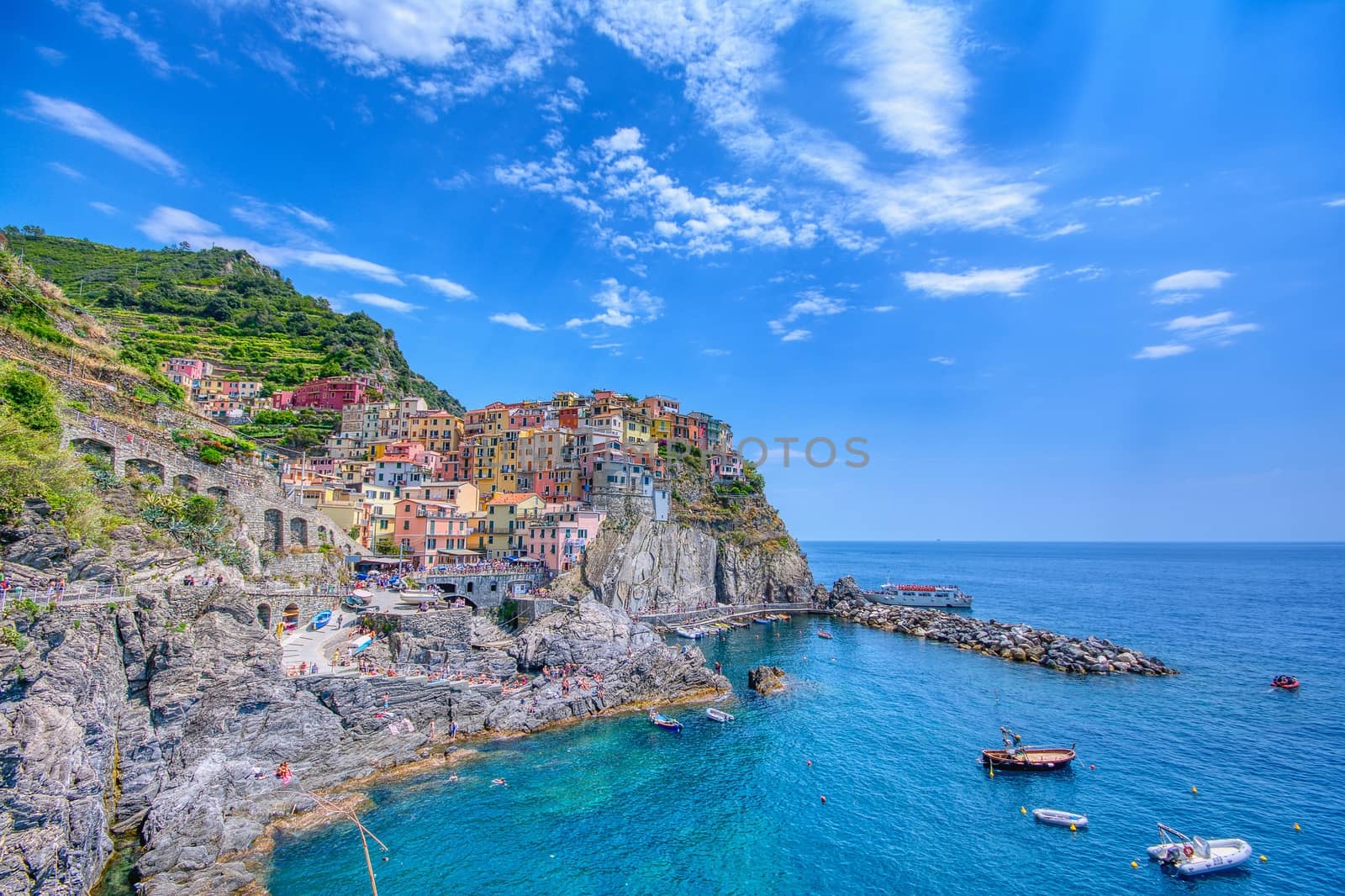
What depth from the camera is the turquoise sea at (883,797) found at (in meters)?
25.9

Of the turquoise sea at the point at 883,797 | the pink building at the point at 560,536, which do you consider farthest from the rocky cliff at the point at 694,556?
the turquoise sea at the point at 883,797

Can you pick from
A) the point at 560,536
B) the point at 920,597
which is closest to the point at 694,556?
the point at 560,536

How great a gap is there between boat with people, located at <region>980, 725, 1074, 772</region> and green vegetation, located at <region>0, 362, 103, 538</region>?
4729cm

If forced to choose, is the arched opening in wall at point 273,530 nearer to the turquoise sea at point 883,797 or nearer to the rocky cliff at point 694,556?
the turquoise sea at point 883,797

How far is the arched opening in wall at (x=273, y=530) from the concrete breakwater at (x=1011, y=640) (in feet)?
210

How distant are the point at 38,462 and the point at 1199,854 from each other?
2107 inches

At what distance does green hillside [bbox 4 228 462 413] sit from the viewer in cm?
10081

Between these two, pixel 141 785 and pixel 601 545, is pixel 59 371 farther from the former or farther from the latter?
pixel 601 545

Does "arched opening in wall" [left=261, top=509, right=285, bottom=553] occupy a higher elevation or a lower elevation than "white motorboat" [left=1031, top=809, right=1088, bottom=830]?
higher

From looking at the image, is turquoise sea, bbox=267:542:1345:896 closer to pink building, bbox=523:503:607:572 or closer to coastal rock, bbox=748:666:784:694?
coastal rock, bbox=748:666:784:694

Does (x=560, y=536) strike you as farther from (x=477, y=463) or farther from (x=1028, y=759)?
(x=1028, y=759)

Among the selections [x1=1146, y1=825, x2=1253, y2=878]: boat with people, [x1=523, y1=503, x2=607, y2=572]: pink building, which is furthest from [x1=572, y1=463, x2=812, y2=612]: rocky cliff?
[x1=1146, y1=825, x2=1253, y2=878]: boat with people

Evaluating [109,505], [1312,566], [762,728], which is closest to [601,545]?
[762,728]

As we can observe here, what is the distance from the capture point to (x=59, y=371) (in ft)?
128
